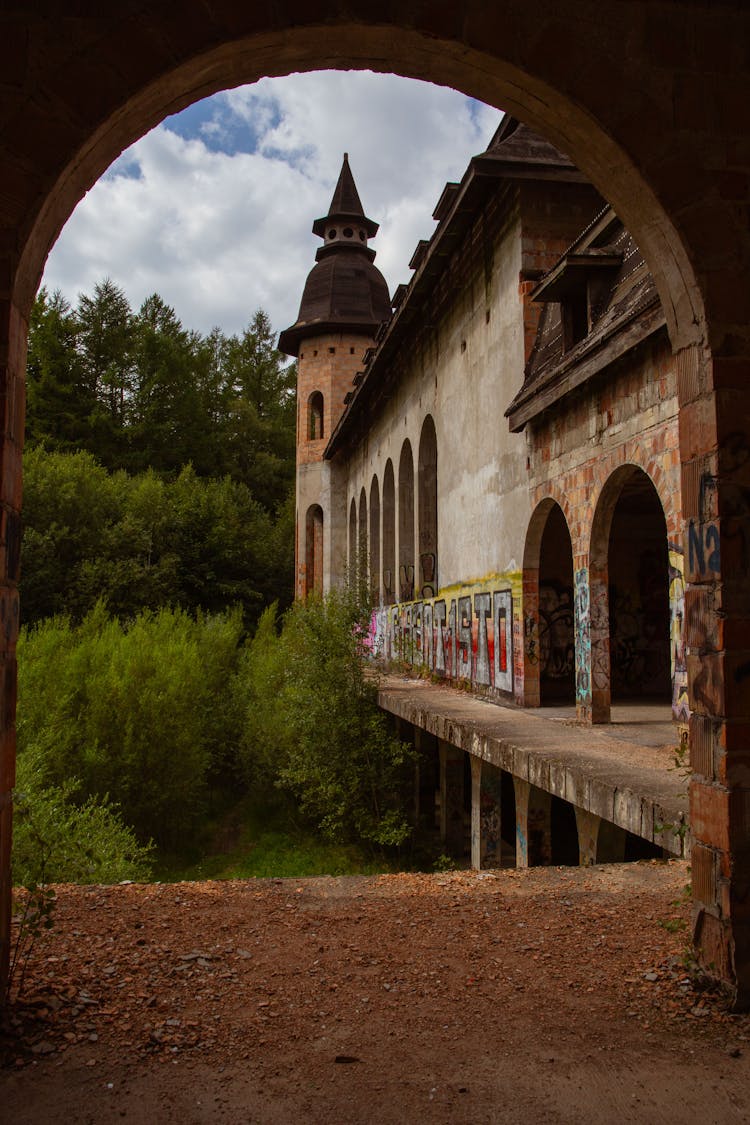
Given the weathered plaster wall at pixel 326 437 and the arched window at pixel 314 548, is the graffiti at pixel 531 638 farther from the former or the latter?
the arched window at pixel 314 548

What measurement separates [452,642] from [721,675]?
12420 millimetres

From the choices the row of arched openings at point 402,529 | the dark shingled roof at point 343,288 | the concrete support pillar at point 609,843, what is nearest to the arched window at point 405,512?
the row of arched openings at point 402,529

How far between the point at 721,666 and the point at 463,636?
1169cm

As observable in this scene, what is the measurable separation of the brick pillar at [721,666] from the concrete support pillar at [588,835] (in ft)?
12.7

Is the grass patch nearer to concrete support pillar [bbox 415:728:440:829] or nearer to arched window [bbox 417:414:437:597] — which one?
concrete support pillar [bbox 415:728:440:829]

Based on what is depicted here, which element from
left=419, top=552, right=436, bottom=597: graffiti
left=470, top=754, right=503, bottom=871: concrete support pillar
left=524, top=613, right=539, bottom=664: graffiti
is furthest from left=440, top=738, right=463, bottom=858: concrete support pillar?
left=419, top=552, right=436, bottom=597: graffiti

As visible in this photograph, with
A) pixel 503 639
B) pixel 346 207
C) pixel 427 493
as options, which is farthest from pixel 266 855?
pixel 346 207

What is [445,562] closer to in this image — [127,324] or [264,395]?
[127,324]

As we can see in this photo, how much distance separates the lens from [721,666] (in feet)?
10.9

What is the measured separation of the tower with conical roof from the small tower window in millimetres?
36

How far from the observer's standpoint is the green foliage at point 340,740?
1337 centimetres

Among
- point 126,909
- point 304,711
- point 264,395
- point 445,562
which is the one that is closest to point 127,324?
point 264,395

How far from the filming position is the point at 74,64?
3.15 m

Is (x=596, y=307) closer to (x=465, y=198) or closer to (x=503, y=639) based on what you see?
(x=465, y=198)
